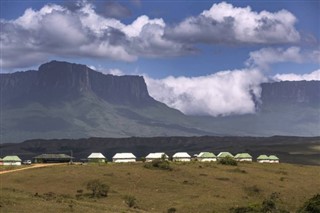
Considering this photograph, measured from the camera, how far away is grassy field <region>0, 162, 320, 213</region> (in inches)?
4272

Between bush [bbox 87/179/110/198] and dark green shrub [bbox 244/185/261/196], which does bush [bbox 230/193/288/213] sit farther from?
dark green shrub [bbox 244/185/261/196]

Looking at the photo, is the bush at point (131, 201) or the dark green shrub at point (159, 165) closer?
the bush at point (131, 201)

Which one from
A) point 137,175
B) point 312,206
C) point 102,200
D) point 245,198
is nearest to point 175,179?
point 137,175

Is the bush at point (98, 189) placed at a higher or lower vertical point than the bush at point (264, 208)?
higher

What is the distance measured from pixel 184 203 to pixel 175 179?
26.2 m

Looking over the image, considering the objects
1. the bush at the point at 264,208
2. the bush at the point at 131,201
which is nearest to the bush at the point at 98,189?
the bush at the point at 131,201

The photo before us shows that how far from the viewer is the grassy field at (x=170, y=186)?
356 feet

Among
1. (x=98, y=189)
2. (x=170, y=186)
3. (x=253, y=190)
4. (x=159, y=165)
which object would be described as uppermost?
(x=159, y=165)

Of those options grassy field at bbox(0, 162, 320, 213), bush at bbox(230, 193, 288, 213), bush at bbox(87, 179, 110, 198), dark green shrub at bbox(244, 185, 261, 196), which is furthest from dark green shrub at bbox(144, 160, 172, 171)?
bush at bbox(230, 193, 288, 213)

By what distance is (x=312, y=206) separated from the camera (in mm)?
86750

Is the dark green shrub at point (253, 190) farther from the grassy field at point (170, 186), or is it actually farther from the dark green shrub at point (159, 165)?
the dark green shrub at point (159, 165)

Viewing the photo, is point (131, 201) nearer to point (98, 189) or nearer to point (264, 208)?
point (98, 189)

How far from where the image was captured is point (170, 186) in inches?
5103

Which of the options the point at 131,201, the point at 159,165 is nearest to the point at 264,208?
the point at 131,201
